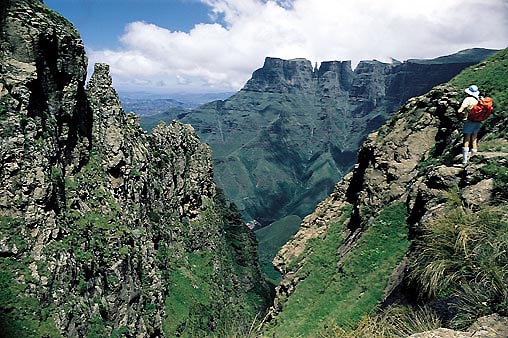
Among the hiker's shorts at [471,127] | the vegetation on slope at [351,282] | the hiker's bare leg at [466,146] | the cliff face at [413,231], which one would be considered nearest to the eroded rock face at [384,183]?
the cliff face at [413,231]

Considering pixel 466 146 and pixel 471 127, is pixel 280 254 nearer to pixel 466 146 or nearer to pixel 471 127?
pixel 466 146

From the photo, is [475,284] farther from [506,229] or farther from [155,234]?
[155,234]

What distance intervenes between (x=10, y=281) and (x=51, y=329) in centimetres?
569

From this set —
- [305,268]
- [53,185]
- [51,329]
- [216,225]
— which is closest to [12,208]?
[53,185]

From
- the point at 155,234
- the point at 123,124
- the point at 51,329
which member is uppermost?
the point at 123,124

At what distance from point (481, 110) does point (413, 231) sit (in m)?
11.1

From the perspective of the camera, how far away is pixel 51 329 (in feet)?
119

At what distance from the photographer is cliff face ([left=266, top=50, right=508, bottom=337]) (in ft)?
32.9

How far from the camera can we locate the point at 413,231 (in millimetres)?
26797

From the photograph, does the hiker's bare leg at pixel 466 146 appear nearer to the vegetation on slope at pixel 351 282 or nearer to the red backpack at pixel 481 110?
the red backpack at pixel 481 110

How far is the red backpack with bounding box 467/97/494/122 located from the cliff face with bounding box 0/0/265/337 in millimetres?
15729

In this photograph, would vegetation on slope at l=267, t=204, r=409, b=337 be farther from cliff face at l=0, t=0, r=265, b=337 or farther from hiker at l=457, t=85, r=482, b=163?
cliff face at l=0, t=0, r=265, b=337

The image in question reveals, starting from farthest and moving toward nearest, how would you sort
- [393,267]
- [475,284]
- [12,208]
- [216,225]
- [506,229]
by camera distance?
[216,225] < [12,208] < [393,267] < [506,229] < [475,284]

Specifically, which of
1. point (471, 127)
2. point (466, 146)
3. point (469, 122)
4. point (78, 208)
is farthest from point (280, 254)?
point (469, 122)
